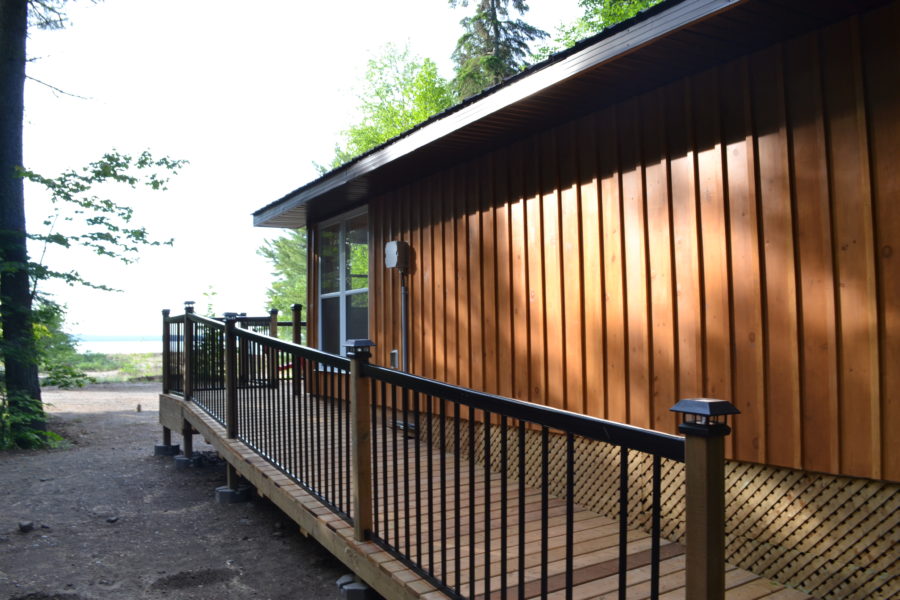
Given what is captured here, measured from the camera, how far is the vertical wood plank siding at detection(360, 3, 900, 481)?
2.63 m

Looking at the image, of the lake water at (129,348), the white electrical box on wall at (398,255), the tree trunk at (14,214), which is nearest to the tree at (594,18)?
the tree trunk at (14,214)

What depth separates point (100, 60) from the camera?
12875 millimetres

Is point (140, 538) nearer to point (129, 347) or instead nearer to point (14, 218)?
point (14, 218)

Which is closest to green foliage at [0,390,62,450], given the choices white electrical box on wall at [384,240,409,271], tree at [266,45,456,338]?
white electrical box on wall at [384,240,409,271]

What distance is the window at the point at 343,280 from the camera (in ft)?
23.8

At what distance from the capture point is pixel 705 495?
4.72ft

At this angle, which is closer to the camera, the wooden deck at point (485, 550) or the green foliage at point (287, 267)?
the wooden deck at point (485, 550)

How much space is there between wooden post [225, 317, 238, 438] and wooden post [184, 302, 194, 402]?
1530 millimetres

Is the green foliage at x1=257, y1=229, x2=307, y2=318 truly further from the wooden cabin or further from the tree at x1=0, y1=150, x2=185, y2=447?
the wooden cabin

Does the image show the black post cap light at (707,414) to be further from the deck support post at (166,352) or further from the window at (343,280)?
the deck support post at (166,352)

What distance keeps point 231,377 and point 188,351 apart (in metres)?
1.71

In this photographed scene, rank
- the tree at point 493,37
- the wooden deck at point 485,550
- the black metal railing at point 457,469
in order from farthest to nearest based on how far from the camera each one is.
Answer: the tree at point 493,37 < the wooden deck at point 485,550 < the black metal railing at point 457,469

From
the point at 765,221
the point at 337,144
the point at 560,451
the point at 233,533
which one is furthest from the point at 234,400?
the point at 337,144

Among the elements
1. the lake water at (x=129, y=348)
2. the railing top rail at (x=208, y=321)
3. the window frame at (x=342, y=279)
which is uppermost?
the window frame at (x=342, y=279)
